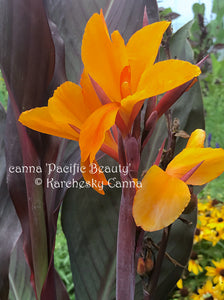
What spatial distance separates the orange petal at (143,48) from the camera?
300mm

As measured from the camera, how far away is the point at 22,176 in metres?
0.47

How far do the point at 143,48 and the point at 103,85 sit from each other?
0.04 metres

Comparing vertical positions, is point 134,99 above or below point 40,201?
above

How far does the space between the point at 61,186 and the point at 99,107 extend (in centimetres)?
21

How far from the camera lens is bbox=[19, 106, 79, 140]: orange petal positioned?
30 centimetres

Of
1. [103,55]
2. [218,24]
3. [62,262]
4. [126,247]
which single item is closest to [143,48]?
[103,55]

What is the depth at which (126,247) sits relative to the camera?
0.33 m

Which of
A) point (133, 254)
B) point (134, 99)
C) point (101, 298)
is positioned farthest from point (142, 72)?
point (101, 298)

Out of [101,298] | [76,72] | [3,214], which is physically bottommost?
[101,298]

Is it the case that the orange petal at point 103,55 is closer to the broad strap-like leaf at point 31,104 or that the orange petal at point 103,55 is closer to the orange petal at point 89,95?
the orange petal at point 89,95

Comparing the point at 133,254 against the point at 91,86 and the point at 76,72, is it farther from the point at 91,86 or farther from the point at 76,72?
the point at 76,72

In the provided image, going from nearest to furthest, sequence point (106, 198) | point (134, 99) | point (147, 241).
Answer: point (134, 99) → point (147, 241) → point (106, 198)

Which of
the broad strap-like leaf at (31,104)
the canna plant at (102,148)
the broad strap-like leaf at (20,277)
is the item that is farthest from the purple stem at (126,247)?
the broad strap-like leaf at (20,277)

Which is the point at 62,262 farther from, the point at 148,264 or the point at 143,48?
the point at 143,48
